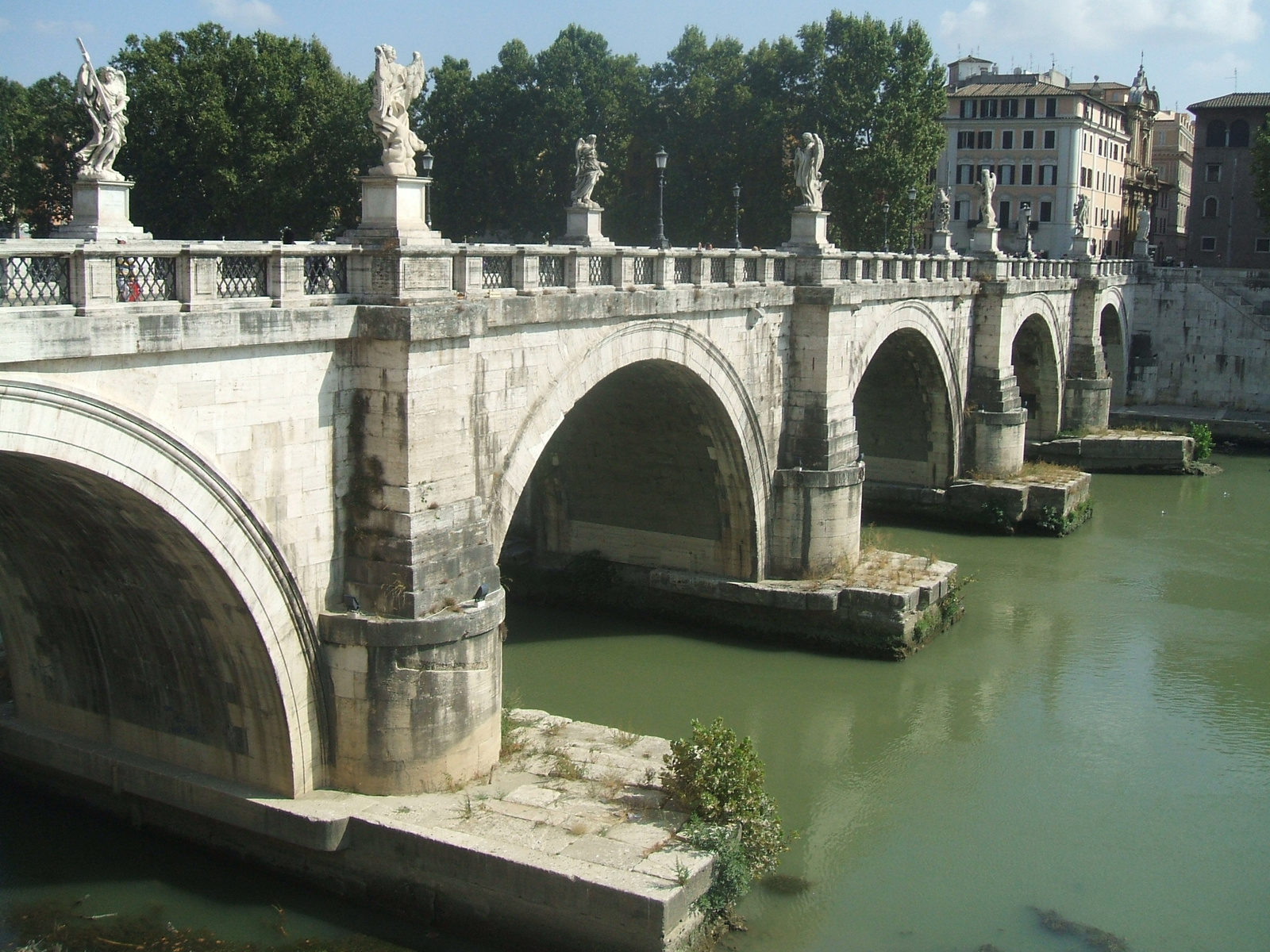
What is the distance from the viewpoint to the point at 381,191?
11203mm

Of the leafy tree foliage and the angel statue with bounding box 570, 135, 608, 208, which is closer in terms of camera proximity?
the angel statue with bounding box 570, 135, 608, 208

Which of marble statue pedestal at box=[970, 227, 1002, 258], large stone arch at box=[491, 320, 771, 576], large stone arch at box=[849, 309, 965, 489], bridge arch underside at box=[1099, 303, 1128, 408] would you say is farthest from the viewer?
bridge arch underside at box=[1099, 303, 1128, 408]

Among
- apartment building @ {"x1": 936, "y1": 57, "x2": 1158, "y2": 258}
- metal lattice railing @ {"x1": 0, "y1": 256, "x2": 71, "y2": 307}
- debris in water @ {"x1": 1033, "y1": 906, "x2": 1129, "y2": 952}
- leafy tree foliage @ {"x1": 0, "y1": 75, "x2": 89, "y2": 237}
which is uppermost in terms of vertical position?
apartment building @ {"x1": 936, "y1": 57, "x2": 1158, "y2": 258}

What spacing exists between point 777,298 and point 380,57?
330 inches

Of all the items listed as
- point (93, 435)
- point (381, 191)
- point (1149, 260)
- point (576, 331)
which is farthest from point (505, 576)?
point (1149, 260)

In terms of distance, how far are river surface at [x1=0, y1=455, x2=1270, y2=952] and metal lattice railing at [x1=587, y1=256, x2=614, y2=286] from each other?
5067 millimetres

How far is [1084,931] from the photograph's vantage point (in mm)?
11297

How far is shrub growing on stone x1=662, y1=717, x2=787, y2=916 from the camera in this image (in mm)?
10758

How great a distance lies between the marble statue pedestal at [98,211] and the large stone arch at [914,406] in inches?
649

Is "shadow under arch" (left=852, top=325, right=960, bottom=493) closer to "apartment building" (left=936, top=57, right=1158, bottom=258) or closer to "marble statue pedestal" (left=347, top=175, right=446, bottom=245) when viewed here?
"marble statue pedestal" (left=347, top=175, right=446, bottom=245)

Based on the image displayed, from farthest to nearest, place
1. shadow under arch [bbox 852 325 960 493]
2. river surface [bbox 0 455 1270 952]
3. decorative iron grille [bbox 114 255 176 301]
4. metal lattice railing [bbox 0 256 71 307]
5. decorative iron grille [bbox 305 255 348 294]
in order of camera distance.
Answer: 1. shadow under arch [bbox 852 325 960 493]
2. river surface [bbox 0 455 1270 952]
3. decorative iron grille [bbox 305 255 348 294]
4. decorative iron grille [bbox 114 255 176 301]
5. metal lattice railing [bbox 0 256 71 307]

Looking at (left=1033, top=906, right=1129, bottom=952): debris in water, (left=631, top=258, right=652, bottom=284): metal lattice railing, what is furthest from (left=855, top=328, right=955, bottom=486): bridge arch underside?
(left=1033, top=906, right=1129, bottom=952): debris in water

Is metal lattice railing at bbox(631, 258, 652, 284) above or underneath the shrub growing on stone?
above

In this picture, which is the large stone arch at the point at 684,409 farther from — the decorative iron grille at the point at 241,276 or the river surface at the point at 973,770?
the decorative iron grille at the point at 241,276
